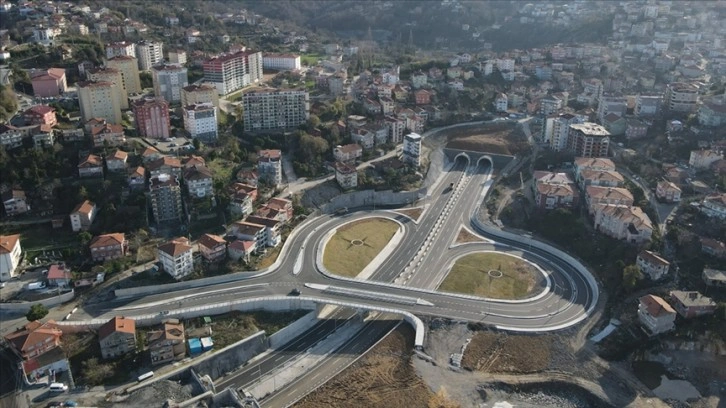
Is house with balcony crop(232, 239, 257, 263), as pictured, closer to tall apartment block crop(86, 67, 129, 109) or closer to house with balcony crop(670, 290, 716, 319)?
tall apartment block crop(86, 67, 129, 109)

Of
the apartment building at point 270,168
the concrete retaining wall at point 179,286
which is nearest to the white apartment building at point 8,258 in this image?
the concrete retaining wall at point 179,286

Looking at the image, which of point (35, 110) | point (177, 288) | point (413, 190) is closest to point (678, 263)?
point (413, 190)

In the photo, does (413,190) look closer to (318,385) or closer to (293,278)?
(293,278)

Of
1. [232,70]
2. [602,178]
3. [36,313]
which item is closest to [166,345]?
[36,313]

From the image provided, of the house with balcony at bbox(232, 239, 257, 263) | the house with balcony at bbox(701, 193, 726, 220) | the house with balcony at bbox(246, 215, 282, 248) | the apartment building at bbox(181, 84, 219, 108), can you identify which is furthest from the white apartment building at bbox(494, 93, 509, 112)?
the house with balcony at bbox(232, 239, 257, 263)

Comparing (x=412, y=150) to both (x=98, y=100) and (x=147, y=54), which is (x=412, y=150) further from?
(x=147, y=54)

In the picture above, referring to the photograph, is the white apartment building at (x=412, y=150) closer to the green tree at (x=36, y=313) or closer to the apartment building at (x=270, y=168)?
the apartment building at (x=270, y=168)
